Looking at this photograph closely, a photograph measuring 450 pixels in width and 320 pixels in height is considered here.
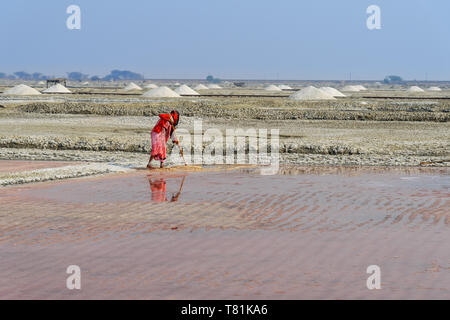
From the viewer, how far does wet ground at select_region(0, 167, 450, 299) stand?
6.33m

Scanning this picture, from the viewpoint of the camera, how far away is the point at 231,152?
18672 millimetres

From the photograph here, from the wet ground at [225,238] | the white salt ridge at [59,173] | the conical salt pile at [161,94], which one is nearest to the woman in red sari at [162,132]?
the white salt ridge at [59,173]

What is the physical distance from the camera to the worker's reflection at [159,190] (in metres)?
11.3

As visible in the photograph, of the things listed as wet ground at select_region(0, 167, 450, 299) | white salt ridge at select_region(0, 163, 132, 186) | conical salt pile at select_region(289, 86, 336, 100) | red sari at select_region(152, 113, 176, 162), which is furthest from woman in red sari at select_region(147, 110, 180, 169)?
conical salt pile at select_region(289, 86, 336, 100)

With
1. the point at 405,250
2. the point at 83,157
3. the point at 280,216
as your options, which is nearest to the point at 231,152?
the point at 83,157

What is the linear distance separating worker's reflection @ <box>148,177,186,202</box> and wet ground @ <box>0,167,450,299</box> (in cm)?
2

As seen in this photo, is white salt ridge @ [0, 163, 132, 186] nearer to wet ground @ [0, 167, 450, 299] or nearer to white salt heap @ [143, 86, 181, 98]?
wet ground @ [0, 167, 450, 299]

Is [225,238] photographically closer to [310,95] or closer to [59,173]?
[59,173]

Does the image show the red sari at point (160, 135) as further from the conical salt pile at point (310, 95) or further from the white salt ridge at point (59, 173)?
the conical salt pile at point (310, 95)

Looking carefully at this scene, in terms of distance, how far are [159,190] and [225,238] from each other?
408 cm
